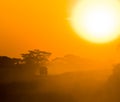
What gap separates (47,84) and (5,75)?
13407mm

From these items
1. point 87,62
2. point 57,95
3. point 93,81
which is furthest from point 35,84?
point 87,62

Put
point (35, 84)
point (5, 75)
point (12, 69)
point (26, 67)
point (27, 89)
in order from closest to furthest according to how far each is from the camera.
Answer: point (27, 89), point (35, 84), point (5, 75), point (12, 69), point (26, 67)

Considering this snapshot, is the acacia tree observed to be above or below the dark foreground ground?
above

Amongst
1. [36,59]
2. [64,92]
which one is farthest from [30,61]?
[64,92]

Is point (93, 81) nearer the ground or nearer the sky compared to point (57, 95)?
nearer the sky

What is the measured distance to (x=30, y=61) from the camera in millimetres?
76875

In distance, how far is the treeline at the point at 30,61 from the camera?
219 ft

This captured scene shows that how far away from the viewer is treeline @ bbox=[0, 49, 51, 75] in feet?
219

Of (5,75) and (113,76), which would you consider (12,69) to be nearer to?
(5,75)

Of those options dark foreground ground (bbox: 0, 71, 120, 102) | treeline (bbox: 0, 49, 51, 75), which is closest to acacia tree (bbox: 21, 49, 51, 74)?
treeline (bbox: 0, 49, 51, 75)

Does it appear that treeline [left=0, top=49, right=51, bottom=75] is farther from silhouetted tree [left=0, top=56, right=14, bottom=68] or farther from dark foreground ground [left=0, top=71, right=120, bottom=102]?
dark foreground ground [left=0, top=71, right=120, bottom=102]

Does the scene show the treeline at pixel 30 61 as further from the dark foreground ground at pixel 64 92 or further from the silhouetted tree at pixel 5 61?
the dark foreground ground at pixel 64 92

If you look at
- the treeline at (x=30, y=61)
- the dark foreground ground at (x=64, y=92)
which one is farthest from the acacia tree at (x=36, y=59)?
the dark foreground ground at (x=64, y=92)

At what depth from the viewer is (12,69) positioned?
6084 cm
